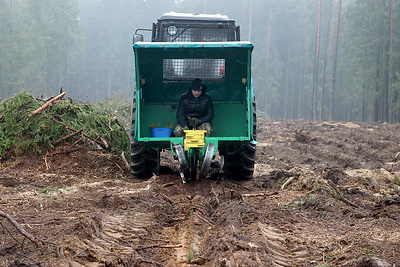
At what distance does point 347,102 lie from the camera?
61188mm

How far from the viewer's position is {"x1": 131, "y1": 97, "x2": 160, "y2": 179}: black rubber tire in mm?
10188

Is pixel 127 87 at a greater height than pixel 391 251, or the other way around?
pixel 391 251

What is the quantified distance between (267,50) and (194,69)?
213 ft

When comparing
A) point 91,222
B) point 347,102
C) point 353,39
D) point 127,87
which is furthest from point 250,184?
point 127,87

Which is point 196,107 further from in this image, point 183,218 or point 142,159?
point 183,218

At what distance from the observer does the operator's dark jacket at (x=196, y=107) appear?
10.5m

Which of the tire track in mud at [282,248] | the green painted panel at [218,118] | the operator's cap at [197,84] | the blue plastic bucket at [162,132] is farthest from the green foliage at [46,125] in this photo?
the tire track in mud at [282,248]

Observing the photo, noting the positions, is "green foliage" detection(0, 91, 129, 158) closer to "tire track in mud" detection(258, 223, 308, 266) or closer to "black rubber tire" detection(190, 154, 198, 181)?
"black rubber tire" detection(190, 154, 198, 181)

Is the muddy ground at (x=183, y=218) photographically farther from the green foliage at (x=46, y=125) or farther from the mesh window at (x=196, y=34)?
the mesh window at (x=196, y=34)

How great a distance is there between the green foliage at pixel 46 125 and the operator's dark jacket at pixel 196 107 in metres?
2.32

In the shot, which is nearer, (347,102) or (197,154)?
(197,154)

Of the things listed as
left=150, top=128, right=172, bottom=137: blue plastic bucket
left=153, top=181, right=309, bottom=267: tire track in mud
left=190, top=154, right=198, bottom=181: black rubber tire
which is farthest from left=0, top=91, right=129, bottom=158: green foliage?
left=153, top=181, right=309, bottom=267: tire track in mud

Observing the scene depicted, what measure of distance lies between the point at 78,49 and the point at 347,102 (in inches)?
1163

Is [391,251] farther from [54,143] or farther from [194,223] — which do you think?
[54,143]
